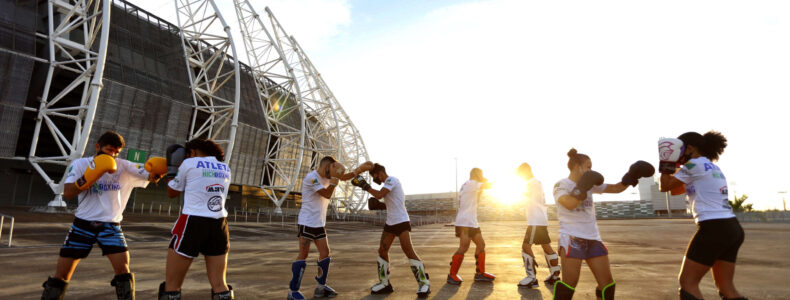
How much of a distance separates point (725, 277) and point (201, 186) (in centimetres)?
398

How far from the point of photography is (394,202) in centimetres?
473

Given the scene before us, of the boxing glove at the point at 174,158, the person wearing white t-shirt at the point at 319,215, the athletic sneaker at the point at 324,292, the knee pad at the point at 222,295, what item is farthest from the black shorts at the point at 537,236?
the boxing glove at the point at 174,158

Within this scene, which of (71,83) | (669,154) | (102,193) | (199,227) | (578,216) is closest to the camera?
(199,227)

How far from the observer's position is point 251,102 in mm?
42625

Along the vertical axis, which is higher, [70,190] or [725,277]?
[70,190]

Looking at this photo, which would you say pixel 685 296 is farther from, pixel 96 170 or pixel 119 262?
pixel 96 170

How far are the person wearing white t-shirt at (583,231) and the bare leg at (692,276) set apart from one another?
551 mm

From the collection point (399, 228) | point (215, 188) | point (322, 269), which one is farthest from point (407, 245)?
point (215, 188)

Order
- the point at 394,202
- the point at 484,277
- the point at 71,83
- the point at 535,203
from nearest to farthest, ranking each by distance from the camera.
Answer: the point at 394,202 → the point at 484,277 → the point at 535,203 → the point at 71,83

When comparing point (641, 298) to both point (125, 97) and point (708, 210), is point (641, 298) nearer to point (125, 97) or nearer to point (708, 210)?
point (708, 210)

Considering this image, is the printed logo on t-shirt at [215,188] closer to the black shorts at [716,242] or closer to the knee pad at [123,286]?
the knee pad at [123,286]

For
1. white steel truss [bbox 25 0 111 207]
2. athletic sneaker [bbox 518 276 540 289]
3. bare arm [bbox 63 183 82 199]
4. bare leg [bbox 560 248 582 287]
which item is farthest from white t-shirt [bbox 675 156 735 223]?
white steel truss [bbox 25 0 111 207]

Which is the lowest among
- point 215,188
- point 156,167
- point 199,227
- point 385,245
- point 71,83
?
point 385,245

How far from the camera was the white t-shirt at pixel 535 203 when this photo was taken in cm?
531
